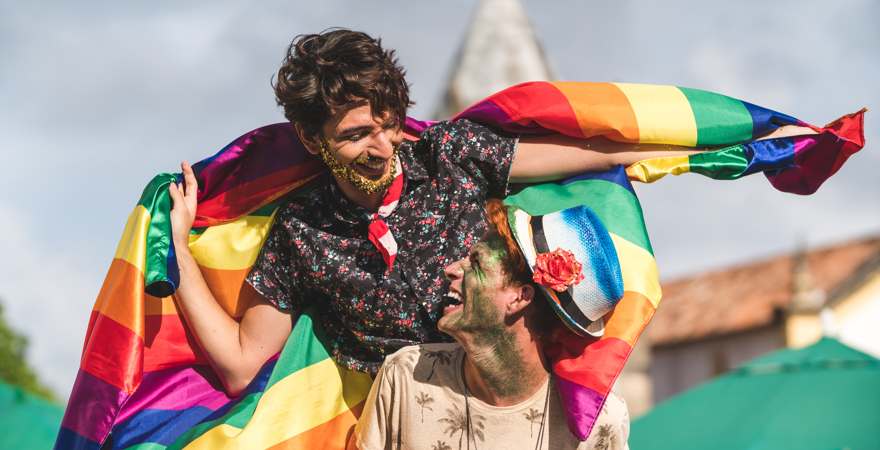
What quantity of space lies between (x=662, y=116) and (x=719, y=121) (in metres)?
0.20

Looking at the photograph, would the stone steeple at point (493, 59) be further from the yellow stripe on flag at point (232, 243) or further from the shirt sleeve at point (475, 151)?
the shirt sleeve at point (475, 151)

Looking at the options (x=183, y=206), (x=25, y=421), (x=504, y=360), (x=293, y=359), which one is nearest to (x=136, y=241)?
(x=183, y=206)

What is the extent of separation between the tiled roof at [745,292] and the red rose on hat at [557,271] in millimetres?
29943

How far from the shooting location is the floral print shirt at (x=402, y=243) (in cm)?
396

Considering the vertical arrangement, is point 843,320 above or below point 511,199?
below

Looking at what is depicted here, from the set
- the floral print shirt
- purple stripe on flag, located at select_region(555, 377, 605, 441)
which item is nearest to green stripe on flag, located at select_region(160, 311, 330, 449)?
the floral print shirt

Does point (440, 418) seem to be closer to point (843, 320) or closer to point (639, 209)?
point (639, 209)

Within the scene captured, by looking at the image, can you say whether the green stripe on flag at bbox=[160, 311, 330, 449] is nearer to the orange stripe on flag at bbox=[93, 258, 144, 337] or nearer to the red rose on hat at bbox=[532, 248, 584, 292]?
the orange stripe on flag at bbox=[93, 258, 144, 337]

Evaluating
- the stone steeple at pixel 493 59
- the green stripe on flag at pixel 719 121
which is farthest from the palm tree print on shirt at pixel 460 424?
the stone steeple at pixel 493 59

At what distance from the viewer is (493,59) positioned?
1936cm

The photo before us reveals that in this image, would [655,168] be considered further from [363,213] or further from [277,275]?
[277,275]

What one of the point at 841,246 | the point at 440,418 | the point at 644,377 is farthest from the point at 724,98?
the point at 841,246

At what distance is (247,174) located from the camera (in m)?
4.40

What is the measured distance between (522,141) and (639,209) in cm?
Answer: 44
